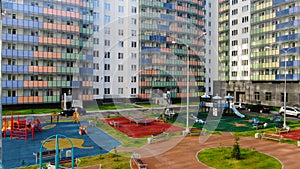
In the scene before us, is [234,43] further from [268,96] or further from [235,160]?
[235,160]

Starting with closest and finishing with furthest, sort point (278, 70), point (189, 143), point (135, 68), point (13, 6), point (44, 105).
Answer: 1. point (189, 143)
2. point (13, 6)
3. point (44, 105)
4. point (278, 70)
5. point (135, 68)

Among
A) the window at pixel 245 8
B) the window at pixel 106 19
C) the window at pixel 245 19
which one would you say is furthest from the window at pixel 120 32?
the window at pixel 245 8

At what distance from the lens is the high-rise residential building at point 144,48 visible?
54.1 metres

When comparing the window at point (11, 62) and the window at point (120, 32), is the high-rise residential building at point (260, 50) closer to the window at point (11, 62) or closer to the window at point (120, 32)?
the window at point (120, 32)

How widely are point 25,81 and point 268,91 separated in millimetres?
45395

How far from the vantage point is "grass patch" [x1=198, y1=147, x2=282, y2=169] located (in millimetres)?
16250

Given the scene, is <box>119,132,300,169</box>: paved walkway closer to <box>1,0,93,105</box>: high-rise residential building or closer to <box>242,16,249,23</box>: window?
<box>1,0,93,105</box>: high-rise residential building

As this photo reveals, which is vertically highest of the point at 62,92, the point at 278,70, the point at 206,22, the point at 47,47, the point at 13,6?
the point at 206,22

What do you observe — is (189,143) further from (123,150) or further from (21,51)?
(21,51)

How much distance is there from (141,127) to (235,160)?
1437cm

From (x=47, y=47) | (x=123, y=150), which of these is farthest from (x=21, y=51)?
(x=123, y=150)

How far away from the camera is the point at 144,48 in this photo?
5831cm

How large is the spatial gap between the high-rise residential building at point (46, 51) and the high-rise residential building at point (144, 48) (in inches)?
162

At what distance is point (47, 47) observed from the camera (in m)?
45.4
